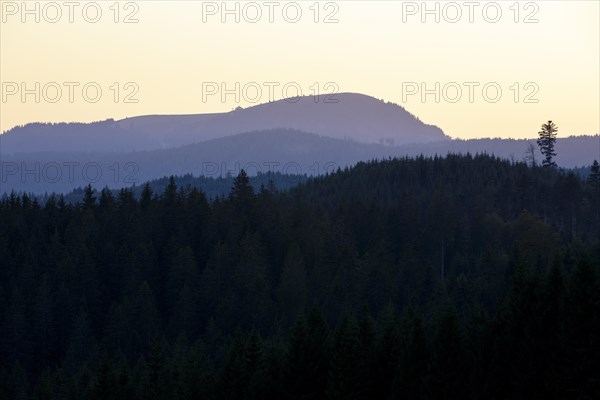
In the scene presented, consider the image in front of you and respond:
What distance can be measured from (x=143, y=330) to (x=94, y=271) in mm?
18591

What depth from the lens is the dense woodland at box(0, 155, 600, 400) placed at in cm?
5516

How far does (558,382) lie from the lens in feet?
165

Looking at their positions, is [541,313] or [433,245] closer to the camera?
[541,313]

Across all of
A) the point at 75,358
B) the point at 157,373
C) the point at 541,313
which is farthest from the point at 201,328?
the point at 541,313

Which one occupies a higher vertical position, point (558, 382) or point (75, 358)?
point (558, 382)

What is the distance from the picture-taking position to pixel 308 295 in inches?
5022

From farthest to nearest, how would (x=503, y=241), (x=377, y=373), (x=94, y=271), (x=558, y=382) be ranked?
(x=503, y=241) < (x=94, y=271) < (x=377, y=373) < (x=558, y=382)

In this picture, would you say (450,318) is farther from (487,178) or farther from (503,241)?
(487,178)

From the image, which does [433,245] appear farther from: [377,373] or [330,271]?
[377,373]

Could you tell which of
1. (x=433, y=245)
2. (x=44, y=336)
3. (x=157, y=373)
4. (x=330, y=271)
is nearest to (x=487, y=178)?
(x=433, y=245)

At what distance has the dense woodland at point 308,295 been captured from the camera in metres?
55.2

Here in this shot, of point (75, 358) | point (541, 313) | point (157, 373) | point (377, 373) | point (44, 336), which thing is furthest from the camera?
point (44, 336)

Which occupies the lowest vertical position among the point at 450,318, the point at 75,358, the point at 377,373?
the point at 75,358

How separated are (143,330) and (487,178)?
9627 centimetres
